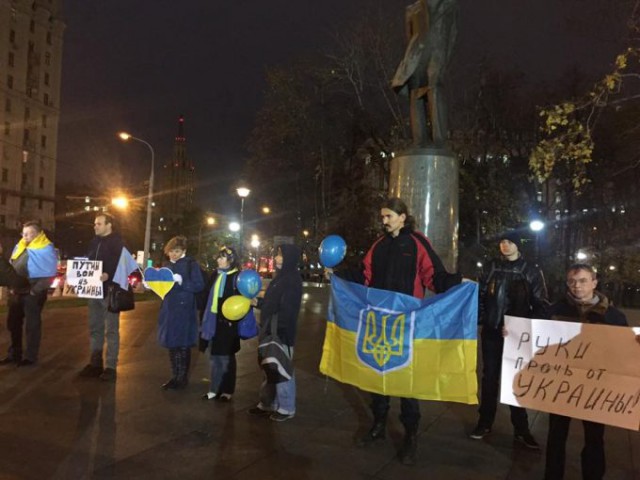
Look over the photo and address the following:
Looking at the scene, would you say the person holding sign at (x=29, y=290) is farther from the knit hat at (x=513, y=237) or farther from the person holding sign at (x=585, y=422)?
the person holding sign at (x=585, y=422)

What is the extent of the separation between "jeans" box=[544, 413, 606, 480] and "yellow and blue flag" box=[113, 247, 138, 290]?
4.96 m

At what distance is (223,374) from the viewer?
5926 millimetres

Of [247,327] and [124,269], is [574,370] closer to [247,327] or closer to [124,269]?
[247,327]

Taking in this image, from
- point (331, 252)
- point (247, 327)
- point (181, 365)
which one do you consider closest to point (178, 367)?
point (181, 365)

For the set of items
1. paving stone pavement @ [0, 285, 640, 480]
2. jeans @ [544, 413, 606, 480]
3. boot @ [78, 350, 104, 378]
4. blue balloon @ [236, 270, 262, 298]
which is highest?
blue balloon @ [236, 270, 262, 298]

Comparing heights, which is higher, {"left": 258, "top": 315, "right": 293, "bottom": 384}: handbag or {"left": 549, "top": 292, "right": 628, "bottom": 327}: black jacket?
{"left": 549, "top": 292, "right": 628, "bottom": 327}: black jacket

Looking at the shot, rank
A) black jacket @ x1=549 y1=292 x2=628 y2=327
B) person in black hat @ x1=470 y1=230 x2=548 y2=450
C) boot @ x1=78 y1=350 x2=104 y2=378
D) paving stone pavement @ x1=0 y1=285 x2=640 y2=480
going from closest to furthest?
black jacket @ x1=549 y1=292 x2=628 y2=327 → paving stone pavement @ x1=0 y1=285 x2=640 y2=480 → person in black hat @ x1=470 y1=230 x2=548 y2=450 → boot @ x1=78 y1=350 x2=104 y2=378

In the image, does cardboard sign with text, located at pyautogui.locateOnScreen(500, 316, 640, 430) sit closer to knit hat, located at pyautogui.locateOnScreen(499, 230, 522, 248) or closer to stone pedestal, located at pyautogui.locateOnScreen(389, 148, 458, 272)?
knit hat, located at pyautogui.locateOnScreen(499, 230, 522, 248)

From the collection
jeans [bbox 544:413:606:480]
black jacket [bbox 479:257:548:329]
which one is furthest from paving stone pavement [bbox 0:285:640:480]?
black jacket [bbox 479:257:548:329]

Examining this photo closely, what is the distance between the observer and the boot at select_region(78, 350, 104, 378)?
6762mm

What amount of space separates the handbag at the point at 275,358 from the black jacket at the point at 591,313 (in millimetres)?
2459

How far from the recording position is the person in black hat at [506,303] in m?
4.89

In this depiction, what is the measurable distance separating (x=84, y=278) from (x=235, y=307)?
2242 mm

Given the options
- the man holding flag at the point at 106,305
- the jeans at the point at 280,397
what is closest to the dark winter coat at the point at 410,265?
the jeans at the point at 280,397
